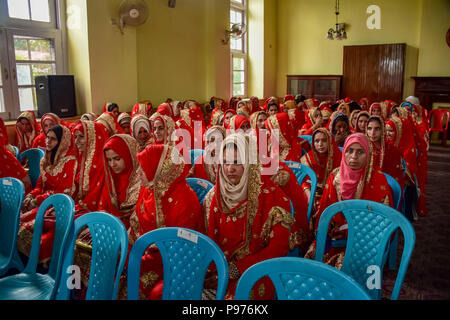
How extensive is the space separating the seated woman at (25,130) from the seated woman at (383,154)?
3.92m

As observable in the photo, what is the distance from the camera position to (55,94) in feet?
17.6

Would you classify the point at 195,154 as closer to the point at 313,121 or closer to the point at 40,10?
the point at 313,121

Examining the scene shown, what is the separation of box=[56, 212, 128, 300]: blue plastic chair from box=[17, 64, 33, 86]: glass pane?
4505mm

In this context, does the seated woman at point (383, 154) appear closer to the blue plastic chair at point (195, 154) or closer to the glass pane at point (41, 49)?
the blue plastic chair at point (195, 154)

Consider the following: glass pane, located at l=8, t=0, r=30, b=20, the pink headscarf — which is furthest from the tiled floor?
glass pane, located at l=8, t=0, r=30, b=20

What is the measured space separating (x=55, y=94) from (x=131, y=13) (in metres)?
1.69

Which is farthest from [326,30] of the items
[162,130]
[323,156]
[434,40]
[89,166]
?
[89,166]

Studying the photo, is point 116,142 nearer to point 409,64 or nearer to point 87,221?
point 87,221

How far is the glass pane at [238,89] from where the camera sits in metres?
10.3

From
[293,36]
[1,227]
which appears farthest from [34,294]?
[293,36]

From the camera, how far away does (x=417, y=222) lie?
12.6 ft

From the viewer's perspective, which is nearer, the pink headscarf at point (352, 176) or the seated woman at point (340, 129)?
the pink headscarf at point (352, 176)

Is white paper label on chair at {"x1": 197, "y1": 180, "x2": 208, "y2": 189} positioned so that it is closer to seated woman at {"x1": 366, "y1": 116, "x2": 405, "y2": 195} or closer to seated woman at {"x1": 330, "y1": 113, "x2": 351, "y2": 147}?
seated woman at {"x1": 366, "y1": 116, "x2": 405, "y2": 195}

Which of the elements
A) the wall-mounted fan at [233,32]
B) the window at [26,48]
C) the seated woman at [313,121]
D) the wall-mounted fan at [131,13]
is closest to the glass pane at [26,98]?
the window at [26,48]
